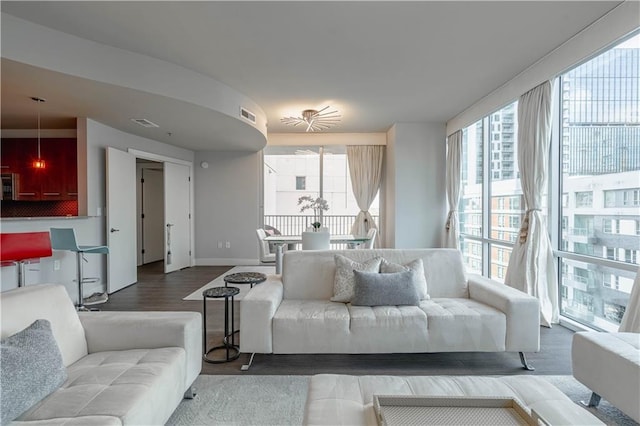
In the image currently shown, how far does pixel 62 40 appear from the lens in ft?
9.24

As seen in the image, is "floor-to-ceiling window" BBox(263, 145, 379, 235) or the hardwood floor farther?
"floor-to-ceiling window" BBox(263, 145, 379, 235)

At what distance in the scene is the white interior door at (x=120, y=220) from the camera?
4445 millimetres

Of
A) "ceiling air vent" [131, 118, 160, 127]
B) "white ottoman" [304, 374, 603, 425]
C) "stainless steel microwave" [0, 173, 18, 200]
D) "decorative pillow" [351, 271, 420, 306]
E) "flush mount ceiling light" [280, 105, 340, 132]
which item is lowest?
"white ottoman" [304, 374, 603, 425]

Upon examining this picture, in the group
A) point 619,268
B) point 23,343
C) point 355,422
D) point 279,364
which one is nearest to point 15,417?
point 23,343

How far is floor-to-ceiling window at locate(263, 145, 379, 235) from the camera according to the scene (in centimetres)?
686

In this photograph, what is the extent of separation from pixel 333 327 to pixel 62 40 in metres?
3.46

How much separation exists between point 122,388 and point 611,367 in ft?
7.97

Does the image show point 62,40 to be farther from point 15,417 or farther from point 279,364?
point 279,364

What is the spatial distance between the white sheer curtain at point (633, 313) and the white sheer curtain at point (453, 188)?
9.55 feet

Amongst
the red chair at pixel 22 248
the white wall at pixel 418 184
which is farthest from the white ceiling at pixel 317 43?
the red chair at pixel 22 248

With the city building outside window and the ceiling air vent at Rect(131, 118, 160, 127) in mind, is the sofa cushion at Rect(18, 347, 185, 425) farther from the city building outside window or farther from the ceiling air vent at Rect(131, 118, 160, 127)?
the city building outside window

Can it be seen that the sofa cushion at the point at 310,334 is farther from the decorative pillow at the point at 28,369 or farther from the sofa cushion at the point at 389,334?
the decorative pillow at the point at 28,369

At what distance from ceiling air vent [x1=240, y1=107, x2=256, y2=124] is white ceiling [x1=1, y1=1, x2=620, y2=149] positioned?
24 centimetres

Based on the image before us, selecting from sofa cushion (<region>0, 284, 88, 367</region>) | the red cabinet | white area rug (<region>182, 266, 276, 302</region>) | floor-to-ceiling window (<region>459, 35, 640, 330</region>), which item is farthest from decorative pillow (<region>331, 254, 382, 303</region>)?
the red cabinet
